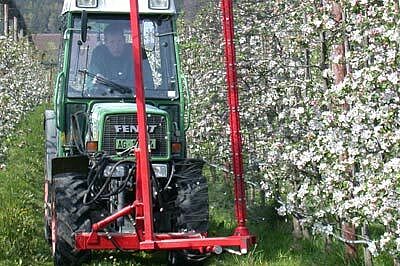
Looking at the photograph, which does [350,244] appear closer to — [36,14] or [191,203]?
[191,203]

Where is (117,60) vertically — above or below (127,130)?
above

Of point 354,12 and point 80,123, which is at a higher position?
point 354,12

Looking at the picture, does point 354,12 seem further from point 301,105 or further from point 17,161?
point 17,161

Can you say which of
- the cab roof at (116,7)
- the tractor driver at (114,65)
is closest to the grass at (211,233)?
the tractor driver at (114,65)

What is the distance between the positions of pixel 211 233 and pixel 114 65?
2.51 m

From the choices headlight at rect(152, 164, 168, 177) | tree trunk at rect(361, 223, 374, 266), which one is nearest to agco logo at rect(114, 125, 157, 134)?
headlight at rect(152, 164, 168, 177)

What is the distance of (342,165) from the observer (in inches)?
262

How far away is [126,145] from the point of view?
8.26m

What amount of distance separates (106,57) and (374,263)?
3711 millimetres

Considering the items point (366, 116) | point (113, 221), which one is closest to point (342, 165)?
point (366, 116)

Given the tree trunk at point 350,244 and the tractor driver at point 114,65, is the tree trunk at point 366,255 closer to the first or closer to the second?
the tree trunk at point 350,244

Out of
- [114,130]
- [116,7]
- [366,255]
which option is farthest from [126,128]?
[366,255]

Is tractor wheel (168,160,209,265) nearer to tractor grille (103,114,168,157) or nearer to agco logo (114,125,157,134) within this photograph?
tractor grille (103,114,168,157)

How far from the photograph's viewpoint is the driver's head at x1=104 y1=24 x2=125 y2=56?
892 cm
